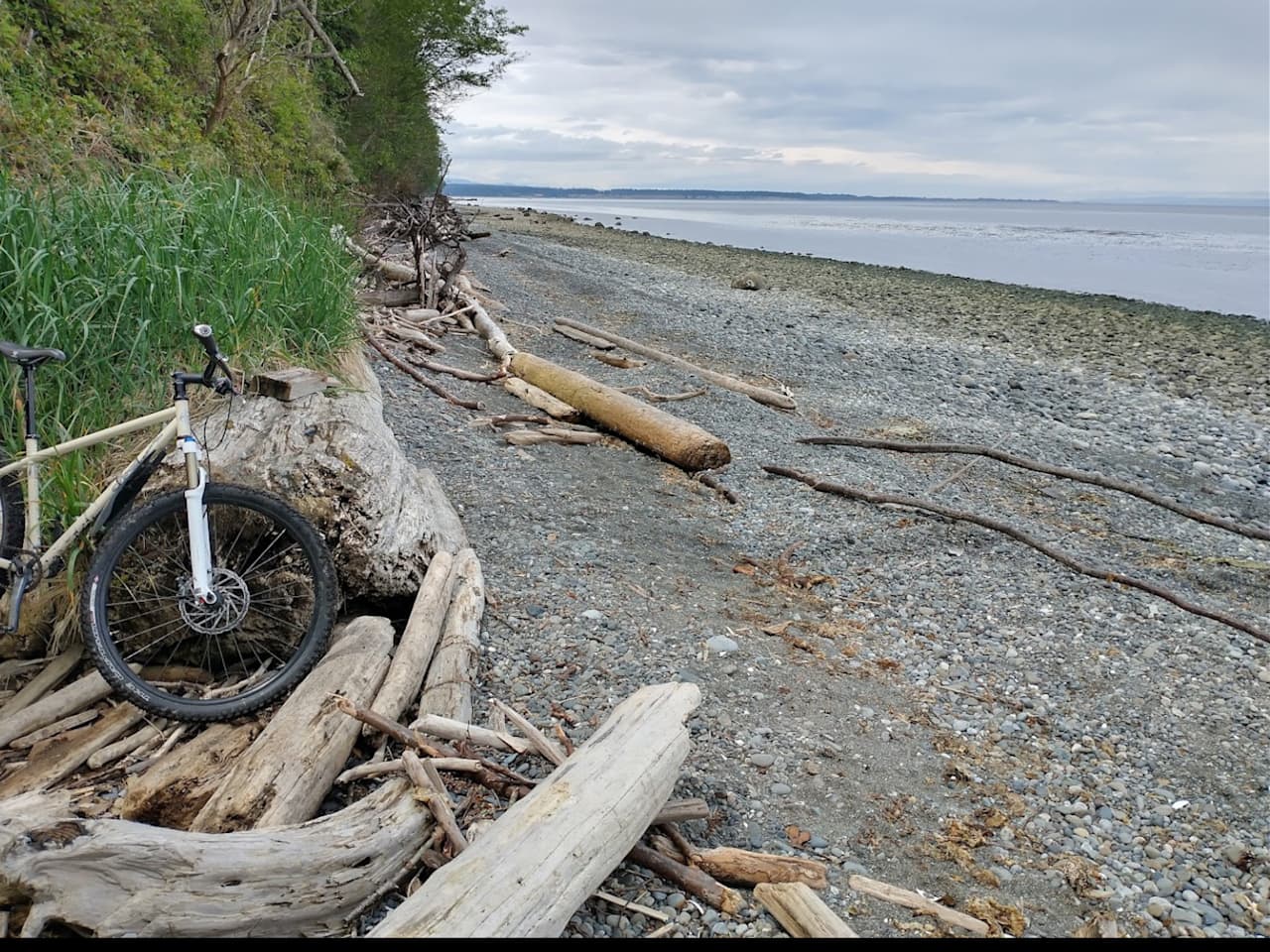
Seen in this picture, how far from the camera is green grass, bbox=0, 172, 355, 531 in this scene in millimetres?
4762

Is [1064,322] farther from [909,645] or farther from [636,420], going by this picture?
[909,645]

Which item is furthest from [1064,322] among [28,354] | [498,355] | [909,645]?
[28,354]

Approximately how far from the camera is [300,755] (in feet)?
11.8

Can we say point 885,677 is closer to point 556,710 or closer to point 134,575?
point 556,710

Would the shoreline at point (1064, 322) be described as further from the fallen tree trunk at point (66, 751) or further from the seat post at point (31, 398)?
the seat post at point (31, 398)

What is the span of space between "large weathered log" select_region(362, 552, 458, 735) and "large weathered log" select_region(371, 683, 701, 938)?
3.37 ft

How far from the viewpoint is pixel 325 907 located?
9.75 feet

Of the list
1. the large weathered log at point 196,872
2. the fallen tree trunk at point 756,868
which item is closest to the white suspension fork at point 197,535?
the large weathered log at point 196,872

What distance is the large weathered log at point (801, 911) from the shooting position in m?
3.06

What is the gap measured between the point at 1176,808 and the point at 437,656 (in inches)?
137

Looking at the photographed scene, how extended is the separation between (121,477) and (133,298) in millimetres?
1733

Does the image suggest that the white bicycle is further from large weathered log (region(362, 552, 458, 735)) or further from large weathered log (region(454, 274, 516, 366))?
large weathered log (region(454, 274, 516, 366))

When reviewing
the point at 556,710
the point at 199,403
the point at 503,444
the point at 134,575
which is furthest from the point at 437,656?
the point at 503,444

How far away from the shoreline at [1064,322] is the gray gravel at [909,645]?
4978mm
